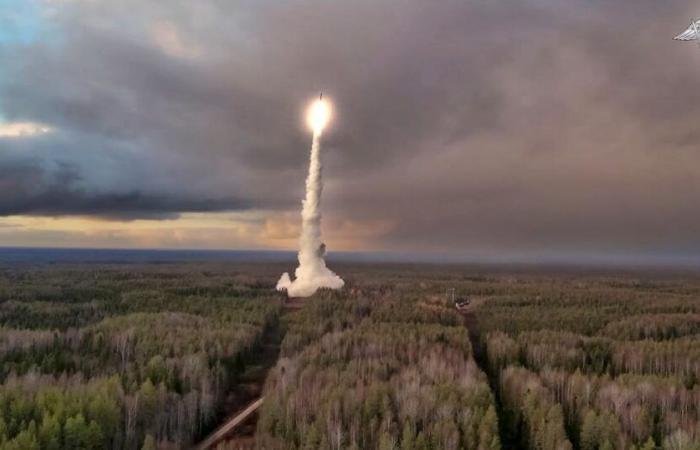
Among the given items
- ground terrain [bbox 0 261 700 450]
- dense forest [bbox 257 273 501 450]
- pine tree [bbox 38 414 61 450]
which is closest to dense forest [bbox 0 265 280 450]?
pine tree [bbox 38 414 61 450]

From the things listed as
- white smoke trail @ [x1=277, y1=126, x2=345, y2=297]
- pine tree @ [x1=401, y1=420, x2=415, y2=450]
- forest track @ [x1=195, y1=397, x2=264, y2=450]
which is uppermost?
white smoke trail @ [x1=277, y1=126, x2=345, y2=297]

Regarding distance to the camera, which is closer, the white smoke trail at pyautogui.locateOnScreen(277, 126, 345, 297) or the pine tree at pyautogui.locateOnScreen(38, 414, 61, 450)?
the pine tree at pyautogui.locateOnScreen(38, 414, 61, 450)

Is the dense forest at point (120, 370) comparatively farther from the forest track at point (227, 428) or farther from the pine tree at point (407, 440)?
the pine tree at point (407, 440)

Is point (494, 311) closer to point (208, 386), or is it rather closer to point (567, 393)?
point (567, 393)

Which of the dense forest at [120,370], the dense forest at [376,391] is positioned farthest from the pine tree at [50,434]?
the dense forest at [376,391]

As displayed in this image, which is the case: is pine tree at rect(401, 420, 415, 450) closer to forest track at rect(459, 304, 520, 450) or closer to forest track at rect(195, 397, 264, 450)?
forest track at rect(459, 304, 520, 450)

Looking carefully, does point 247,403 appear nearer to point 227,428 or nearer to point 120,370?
point 227,428

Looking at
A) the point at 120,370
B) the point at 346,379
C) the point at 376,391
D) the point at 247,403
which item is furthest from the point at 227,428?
the point at 120,370
